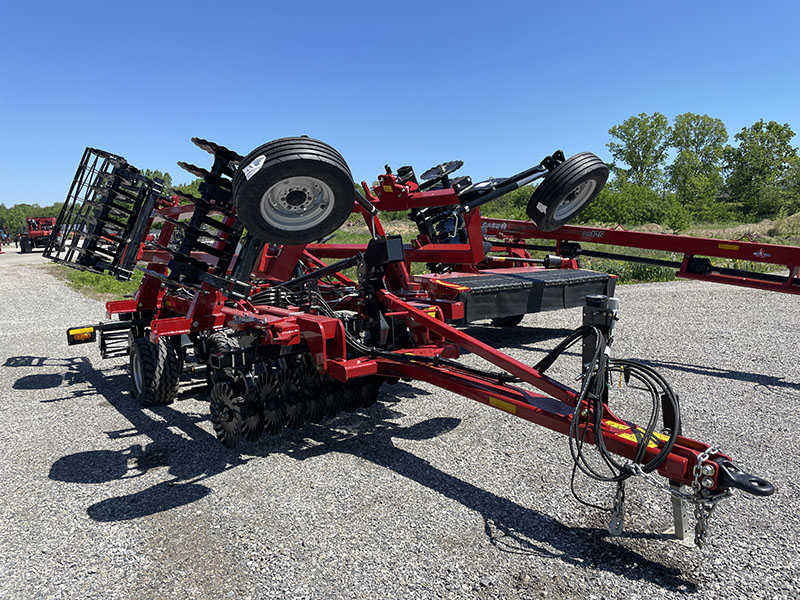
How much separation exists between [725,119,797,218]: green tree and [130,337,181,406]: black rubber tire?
189 feet

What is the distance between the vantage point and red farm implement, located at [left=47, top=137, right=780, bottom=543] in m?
3.21

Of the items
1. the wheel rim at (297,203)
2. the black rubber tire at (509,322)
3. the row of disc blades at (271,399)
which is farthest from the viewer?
the black rubber tire at (509,322)

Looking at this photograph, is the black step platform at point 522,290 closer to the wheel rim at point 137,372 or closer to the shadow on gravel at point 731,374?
the shadow on gravel at point 731,374

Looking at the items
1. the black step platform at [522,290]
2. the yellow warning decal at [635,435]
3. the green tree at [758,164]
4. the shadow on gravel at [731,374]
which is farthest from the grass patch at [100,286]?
the green tree at [758,164]

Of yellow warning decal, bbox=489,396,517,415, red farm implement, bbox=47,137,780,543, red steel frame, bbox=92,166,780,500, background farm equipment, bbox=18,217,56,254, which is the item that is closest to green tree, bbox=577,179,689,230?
red steel frame, bbox=92,166,780,500

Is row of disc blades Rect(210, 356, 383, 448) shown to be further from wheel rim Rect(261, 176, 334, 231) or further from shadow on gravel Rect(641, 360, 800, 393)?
shadow on gravel Rect(641, 360, 800, 393)

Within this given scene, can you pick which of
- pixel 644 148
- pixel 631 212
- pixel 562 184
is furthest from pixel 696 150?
pixel 562 184

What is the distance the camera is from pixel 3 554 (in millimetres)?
3174

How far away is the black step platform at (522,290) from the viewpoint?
6953 mm

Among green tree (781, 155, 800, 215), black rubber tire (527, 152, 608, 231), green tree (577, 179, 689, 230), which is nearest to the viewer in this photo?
black rubber tire (527, 152, 608, 231)

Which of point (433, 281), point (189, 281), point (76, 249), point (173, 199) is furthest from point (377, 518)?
point (76, 249)

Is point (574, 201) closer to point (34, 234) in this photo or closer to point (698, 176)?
point (34, 234)

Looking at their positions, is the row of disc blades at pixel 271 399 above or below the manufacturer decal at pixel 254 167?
below

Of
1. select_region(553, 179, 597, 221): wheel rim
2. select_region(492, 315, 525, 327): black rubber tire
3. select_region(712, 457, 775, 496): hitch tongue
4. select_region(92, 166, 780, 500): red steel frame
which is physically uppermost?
select_region(553, 179, 597, 221): wheel rim
